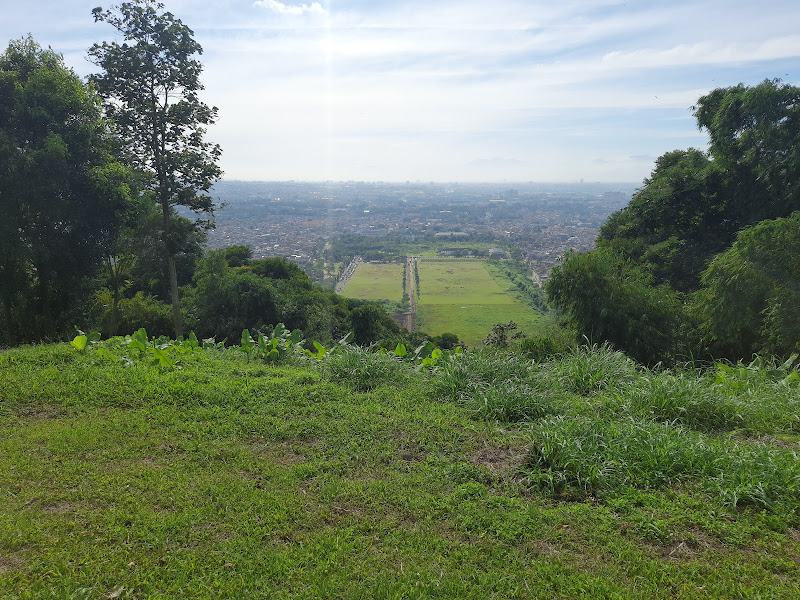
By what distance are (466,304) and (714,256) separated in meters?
27.2

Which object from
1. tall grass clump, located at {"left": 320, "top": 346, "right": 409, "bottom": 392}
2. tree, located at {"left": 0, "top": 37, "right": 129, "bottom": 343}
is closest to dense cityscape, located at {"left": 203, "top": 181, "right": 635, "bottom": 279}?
tree, located at {"left": 0, "top": 37, "right": 129, "bottom": 343}

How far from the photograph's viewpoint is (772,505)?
3.04 metres

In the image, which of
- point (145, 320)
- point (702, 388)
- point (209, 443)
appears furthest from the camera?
point (145, 320)

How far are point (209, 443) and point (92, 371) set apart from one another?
7.78ft

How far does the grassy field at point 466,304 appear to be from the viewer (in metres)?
31.7

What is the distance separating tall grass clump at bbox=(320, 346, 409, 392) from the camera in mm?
5619

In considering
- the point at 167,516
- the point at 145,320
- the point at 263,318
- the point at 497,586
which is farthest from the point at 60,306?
the point at 497,586

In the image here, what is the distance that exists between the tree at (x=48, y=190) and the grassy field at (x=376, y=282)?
30.4 m

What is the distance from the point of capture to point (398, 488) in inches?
132

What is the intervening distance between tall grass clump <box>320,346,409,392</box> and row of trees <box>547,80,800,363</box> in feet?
16.7

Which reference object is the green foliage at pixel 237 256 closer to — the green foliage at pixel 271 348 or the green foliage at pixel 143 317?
the green foliage at pixel 143 317

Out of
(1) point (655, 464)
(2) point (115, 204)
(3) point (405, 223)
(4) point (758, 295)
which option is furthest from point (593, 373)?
(3) point (405, 223)

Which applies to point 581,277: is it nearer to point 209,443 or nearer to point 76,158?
point 209,443

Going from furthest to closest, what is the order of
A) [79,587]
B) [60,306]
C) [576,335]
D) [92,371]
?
1. [60,306]
2. [576,335]
3. [92,371]
4. [79,587]
